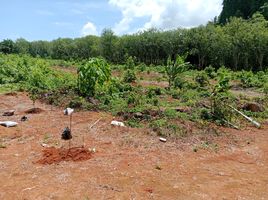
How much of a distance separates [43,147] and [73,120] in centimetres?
229

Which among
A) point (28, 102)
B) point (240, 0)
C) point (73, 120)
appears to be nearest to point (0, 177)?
point (73, 120)

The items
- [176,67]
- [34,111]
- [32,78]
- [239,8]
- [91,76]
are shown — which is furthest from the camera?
[239,8]

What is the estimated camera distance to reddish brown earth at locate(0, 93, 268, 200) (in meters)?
6.45

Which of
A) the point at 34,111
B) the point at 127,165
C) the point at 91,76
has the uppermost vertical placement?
the point at 91,76

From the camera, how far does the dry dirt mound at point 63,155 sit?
7764 mm

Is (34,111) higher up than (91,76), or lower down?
lower down

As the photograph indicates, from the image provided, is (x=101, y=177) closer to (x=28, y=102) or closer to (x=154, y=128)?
(x=154, y=128)

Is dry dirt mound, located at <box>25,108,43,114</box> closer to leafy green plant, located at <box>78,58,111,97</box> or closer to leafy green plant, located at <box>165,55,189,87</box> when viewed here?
leafy green plant, located at <box>78,58,111,97</box>

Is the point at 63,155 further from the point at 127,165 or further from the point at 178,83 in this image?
the point at 178,83

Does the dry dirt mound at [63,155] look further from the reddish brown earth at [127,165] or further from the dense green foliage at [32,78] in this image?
the dense green foliage at [32,78]

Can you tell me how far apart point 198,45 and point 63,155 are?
32.7 metres

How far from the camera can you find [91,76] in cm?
1337

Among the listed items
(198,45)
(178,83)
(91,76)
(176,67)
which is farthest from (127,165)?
(198,45)

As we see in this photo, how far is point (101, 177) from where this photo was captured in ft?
22.9
